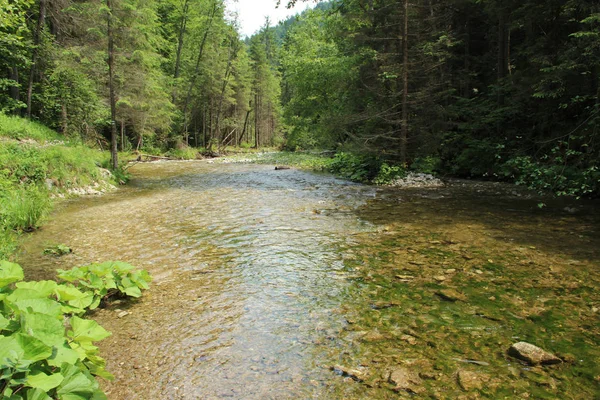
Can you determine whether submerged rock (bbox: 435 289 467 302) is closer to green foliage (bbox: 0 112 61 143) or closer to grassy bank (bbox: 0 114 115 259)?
grassy bank (bbox: 0 114 115 259)

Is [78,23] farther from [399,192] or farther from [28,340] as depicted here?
[28,340]

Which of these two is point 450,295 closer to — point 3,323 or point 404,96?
point 3,323

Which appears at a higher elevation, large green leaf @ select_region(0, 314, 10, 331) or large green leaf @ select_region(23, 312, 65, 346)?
large green leaf @ select_region(0, 314, 10, 331)

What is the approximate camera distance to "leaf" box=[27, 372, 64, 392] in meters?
1.59

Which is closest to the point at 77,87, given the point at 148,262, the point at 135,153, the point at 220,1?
the point at 135,153

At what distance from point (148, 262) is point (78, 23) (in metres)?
19.1

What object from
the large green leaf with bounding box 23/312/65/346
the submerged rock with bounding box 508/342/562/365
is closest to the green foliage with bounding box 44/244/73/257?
the large green leaf with bounding box 23/312/65/346

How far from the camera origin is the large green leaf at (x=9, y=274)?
85.9 inches

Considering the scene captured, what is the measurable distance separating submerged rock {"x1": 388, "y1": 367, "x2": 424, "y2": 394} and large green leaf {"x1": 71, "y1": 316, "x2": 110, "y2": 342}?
7.19 feet

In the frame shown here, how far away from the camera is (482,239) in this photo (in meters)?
6.47

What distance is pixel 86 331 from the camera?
227 cm

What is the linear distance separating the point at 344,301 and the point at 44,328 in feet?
10.0

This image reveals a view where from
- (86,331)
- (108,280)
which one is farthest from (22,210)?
(86,331)

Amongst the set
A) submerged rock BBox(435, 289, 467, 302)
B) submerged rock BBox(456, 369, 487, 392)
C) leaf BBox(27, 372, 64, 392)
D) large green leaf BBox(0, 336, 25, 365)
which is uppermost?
large green leaf BBox(0, 336, 25, 365)
